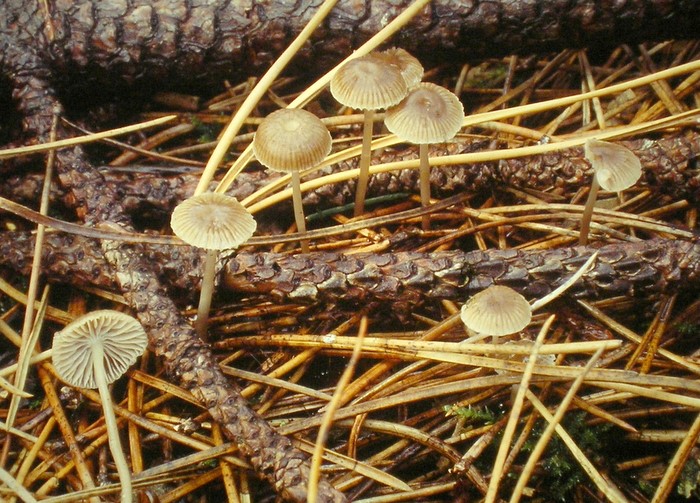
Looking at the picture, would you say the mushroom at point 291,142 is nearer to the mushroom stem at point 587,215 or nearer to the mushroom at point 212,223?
the mushroom at point 212,223

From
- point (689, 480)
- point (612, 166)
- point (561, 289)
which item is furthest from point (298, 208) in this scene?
point (689, 480)

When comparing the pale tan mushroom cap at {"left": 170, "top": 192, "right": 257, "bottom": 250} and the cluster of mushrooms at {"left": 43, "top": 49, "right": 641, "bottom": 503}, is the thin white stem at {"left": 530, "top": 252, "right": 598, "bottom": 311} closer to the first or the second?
the cluster of mushrooms at {"left": 43, "top": 49, "right": 641, "bottom": 503}

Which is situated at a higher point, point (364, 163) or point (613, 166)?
point (364, 163)

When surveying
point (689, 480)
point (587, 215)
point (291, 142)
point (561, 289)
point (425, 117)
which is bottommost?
point (689, 480)

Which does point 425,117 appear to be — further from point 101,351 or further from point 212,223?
point 101,351

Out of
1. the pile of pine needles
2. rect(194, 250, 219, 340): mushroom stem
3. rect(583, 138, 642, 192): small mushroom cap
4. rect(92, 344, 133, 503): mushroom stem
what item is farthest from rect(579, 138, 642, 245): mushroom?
rect(92, 344, 133, 503): mushroom stem

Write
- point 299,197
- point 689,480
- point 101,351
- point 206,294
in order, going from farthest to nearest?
1. point 299,197
2. point 206,294
3. point 101,351
4. point 689,480

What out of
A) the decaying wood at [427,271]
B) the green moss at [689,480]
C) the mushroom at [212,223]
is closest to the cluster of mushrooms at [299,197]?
the mushroom at [212,223]
